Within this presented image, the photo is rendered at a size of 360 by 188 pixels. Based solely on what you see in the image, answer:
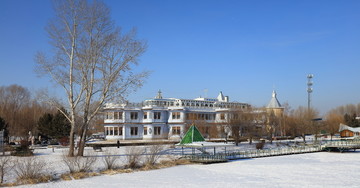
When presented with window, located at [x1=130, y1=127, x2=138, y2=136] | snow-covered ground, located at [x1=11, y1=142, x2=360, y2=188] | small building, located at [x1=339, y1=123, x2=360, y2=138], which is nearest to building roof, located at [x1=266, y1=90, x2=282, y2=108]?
small building, located at [x1=339, y1=123, x2=360, y2=138]

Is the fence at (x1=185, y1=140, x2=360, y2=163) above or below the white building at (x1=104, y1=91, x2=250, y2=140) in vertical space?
below

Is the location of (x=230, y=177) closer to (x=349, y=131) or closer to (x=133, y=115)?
(x=133, y=115)

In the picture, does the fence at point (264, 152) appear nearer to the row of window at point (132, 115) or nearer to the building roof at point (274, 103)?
the row of window at point (132, 115)

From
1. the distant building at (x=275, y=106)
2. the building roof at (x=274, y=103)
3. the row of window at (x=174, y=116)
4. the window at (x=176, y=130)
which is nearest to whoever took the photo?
the row of window at (x=174, y=116)

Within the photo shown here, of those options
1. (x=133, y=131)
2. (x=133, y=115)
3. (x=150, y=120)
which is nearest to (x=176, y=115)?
(x=150, y=120)

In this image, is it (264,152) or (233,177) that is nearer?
(233,177)

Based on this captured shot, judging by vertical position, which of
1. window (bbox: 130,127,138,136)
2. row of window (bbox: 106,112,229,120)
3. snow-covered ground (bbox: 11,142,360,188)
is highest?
row of window (bbox: 106,112,229,120)

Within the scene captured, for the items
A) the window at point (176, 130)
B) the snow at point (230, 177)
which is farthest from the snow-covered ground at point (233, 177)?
the window at point (176, 130)

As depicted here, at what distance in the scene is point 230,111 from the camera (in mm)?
52750

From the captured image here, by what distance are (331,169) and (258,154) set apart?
985cm

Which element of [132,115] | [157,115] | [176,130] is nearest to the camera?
[132,115]

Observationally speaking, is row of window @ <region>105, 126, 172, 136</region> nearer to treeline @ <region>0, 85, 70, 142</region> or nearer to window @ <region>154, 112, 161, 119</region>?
window @ <region>154, 112, 161, 119</region>

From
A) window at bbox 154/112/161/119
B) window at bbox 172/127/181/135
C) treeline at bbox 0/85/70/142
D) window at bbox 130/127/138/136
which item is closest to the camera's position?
treeline at bbox 0/85/70/142

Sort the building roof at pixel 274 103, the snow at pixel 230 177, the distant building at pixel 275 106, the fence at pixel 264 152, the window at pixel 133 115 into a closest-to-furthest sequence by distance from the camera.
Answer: the snow at pixel 230 177 < the fence at pixel 264 152 < the window at pixel 133 115 < the distant building at pixel 275 106 < the building roof at pixel 274 103
